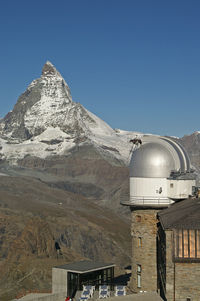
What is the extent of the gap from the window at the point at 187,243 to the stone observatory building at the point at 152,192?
17.6 feet

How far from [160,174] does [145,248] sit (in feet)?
17.2

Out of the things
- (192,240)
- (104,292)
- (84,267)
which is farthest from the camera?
(84,267)

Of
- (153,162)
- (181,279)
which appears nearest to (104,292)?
(181,279)

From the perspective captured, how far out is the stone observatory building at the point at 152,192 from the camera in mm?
28984

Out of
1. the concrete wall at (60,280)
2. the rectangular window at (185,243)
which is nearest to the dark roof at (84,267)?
the concrete wall at (60,280)

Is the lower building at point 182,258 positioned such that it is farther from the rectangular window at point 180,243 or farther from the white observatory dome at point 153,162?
the white observatory dome at point 153,162

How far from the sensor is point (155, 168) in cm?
2909

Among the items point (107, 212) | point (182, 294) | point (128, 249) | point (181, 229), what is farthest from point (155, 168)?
point (107, 212)

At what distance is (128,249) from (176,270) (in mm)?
76386

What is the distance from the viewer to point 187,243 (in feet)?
77.3

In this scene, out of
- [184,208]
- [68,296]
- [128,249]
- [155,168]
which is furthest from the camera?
[128,249]

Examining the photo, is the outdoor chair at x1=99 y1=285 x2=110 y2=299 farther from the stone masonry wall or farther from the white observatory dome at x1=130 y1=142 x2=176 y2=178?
the white observatory dome at x1=130 y1=142 x2=176 y2=178

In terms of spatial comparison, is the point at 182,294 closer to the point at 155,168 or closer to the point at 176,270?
the point at 176,270

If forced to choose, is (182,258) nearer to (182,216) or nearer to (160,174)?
(182,216)
